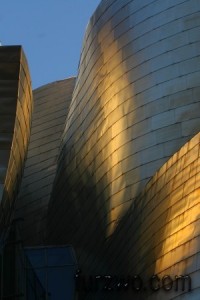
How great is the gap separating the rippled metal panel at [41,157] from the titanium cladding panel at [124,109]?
10.6 ft

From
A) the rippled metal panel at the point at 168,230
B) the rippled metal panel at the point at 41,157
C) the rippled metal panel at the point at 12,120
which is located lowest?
the rippled metal panel at the point at 168,230

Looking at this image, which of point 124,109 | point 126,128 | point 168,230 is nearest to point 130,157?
point 126,128

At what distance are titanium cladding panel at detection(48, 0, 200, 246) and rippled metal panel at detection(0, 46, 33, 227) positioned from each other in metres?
2.09

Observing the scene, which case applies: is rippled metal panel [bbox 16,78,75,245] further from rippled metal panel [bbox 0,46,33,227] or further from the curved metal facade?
rippled metal panel [bbox 0,46,33,227]

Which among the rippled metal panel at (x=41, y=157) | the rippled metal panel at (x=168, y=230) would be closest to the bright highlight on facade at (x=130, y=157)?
the rippled metal panel at (x=168, y=230)

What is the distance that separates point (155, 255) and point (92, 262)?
3.47 metres

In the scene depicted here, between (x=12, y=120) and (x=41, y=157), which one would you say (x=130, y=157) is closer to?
(x=12, y=120)

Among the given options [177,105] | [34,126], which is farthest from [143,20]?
[34,126]

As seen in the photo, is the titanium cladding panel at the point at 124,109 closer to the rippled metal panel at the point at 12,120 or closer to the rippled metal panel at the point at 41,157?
the rippled metal panel at the point at 12,120

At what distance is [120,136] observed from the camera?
18.8 m

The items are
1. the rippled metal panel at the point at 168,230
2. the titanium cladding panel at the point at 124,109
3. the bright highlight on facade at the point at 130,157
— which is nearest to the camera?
the rippled metal panel at the point at 168,230

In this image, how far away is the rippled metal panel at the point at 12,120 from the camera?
15.7m

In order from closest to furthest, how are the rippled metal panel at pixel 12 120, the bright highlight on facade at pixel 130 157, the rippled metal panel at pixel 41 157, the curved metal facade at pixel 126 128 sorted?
the bright highlight on facade at pixel 130 157 < the rippled metal panel at pixel 12 120 < the curved metal facade at pixel 126 128 < the rippled metal panel at pixel 41 157

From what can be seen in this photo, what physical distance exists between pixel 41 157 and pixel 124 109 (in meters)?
7.19
